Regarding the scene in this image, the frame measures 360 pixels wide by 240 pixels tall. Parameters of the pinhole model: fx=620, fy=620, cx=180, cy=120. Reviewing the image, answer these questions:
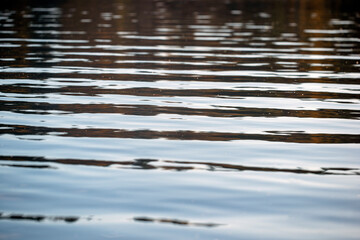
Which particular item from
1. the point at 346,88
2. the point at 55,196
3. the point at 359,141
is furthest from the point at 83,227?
the point at 346,88

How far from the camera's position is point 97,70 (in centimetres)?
1280

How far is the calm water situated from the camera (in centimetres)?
462

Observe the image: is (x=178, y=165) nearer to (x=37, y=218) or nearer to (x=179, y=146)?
(x=179, y=146)

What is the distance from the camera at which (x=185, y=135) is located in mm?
7312

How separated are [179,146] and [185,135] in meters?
0.51

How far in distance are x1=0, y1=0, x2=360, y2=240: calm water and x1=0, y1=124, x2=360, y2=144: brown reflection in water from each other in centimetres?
2

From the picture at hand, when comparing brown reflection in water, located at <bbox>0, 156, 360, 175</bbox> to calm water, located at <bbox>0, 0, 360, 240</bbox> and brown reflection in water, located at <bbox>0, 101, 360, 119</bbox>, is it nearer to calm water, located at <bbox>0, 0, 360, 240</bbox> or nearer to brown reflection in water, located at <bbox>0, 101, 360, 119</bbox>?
calm water, located at <bbox>0, 0, 360, 240</bbox>

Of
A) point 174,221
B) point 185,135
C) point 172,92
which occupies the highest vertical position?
point 172,92

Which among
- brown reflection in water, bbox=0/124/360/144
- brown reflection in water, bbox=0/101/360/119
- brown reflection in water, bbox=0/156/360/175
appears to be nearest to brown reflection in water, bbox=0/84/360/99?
brown reflection in water, bbox=0/101/360/119

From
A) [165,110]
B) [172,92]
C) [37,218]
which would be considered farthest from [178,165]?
[172,92]

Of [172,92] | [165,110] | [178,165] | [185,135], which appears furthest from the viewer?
[172,92]

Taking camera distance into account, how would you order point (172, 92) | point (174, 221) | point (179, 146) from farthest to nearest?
1. point (172, 92)
2. point (179, 146)
3. point (174, 221)

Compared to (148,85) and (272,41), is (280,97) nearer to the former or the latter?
(148,85)

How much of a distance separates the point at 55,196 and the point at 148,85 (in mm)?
6004
